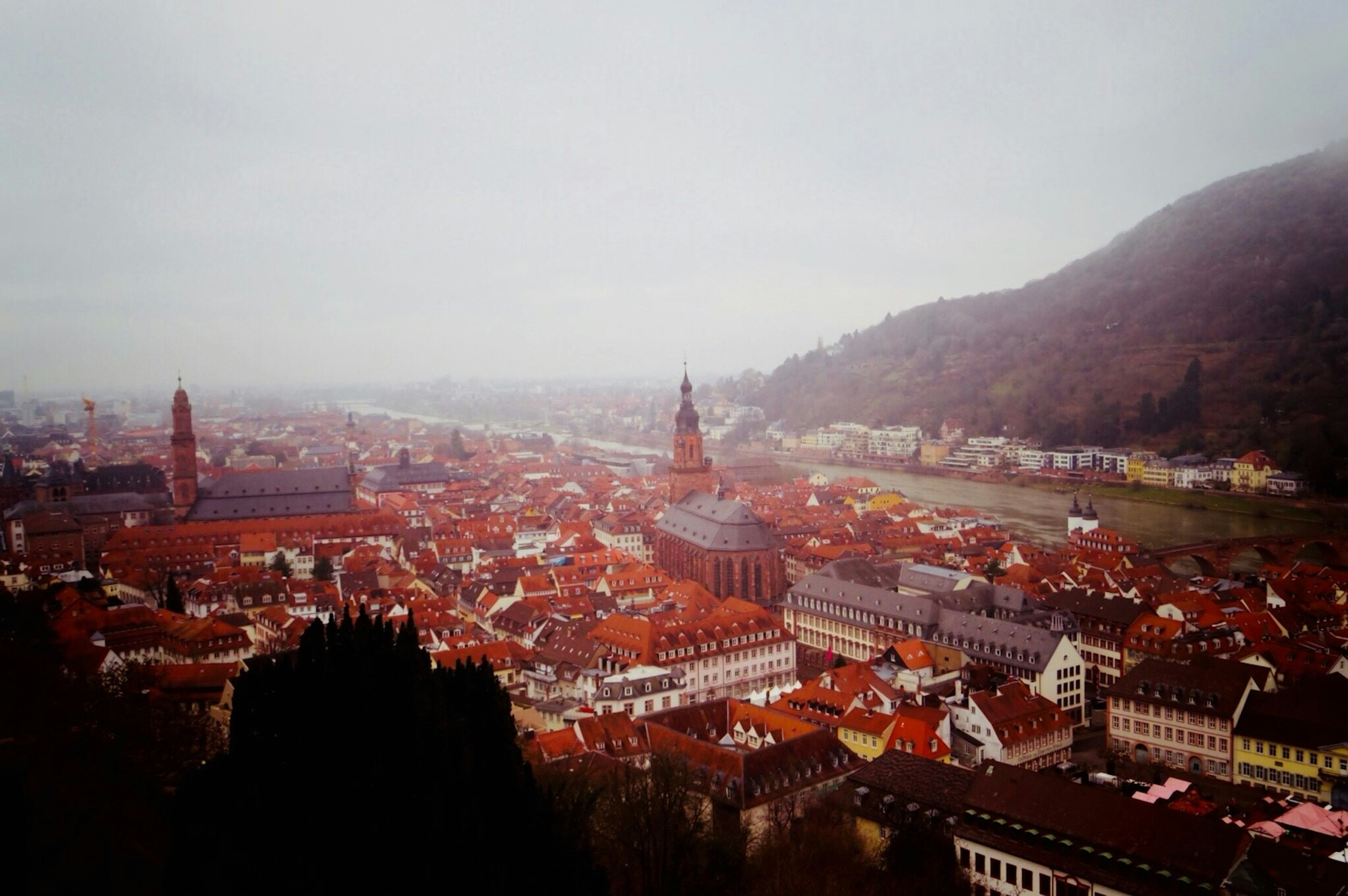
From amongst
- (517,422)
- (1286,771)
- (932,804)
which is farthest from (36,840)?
(517,422)

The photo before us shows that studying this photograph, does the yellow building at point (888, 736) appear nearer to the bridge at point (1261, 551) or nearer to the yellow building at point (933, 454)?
the bridge at point (1261, 551)

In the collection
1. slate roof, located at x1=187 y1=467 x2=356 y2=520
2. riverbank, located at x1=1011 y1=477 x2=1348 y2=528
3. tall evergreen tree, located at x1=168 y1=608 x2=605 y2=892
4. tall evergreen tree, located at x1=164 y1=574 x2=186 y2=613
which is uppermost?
tall evergreen tree, located at x1=168 y1=608 x2=605 y2=892

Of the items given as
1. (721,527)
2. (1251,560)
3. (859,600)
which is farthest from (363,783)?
(1251,560)

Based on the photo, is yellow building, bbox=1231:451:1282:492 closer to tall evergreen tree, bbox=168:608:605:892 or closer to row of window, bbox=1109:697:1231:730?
row of window, bbox=1109:697:1231:730

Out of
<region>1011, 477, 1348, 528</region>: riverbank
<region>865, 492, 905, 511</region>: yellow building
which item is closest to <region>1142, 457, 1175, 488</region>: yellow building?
<region>1011, 477, 1348, 528</region>: riverbank

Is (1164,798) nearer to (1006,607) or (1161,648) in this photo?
(1161,648)

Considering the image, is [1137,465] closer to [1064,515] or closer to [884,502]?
[1064,515]
